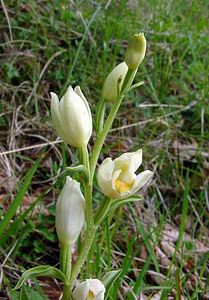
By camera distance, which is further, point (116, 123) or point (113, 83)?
point (116, 123)

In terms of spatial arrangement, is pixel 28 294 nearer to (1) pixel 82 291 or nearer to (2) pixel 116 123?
(1) pixel 82 291

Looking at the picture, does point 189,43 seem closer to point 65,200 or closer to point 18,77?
point 18,77

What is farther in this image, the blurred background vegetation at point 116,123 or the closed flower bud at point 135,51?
the blurred background vegetation at point 116,123

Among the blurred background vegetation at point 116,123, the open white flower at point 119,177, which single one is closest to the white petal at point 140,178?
the open white flower at point 119,177

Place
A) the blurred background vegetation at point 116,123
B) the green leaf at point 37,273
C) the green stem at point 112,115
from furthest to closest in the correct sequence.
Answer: the blurred background vegetation at point 116,123 → the green stem at point 112,115 → the green leaf at point 37,273

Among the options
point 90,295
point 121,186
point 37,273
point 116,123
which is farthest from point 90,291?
point 116,123

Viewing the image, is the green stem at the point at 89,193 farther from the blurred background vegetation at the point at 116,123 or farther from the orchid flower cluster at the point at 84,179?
the blurred background vegetation at the point at 116,123

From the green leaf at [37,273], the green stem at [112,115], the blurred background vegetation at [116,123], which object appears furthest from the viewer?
the blurred background vegetation at [116,123]
